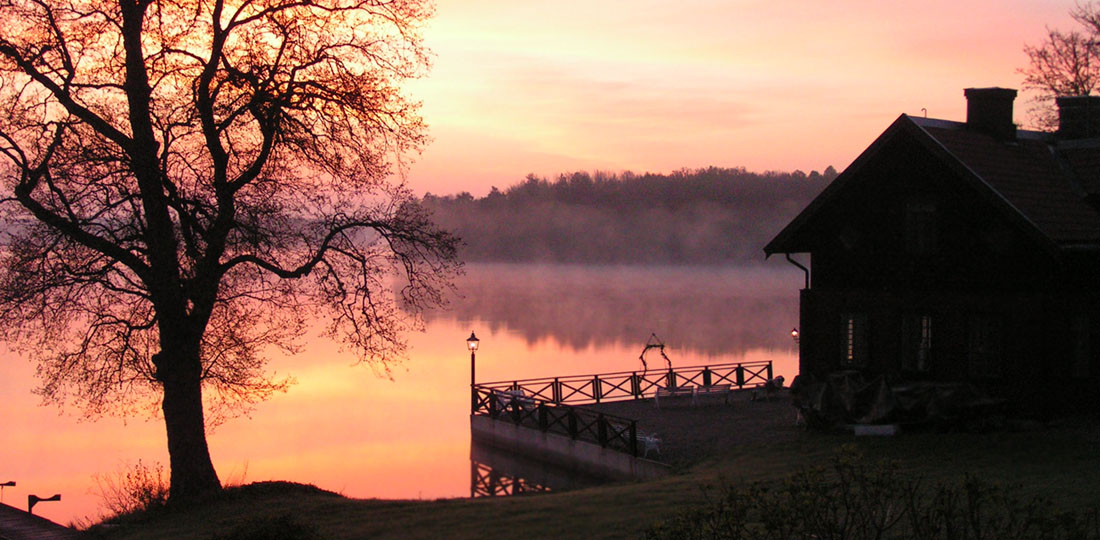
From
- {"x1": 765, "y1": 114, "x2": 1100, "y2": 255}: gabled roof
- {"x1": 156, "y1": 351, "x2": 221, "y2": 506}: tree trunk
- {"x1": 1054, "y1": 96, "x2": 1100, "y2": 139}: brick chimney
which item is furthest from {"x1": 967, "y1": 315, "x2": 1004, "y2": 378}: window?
{"x1": 156, "y1": 351, "x2": 221, "y2": 506}: tree trunk

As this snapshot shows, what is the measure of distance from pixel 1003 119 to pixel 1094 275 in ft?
17.0

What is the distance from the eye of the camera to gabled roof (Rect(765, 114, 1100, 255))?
22328 mm

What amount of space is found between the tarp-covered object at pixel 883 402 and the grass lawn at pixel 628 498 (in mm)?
590

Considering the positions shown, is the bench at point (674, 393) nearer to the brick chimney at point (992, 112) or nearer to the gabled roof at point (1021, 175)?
the gabled roof at point (1021, 175)

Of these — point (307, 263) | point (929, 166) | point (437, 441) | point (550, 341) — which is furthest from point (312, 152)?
point (550, 341)

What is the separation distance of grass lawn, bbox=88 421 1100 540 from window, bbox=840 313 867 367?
324cm

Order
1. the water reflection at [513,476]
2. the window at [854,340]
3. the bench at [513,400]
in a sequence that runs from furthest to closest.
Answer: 1. the bench at [513,400]
2. the water reflection at [513,476]
3. the window at [854,340]

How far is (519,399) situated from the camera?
32438 millimetres

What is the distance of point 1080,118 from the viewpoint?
27328mm

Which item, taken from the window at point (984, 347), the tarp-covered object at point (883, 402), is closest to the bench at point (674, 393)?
the tarp-covered object at point (883, 402)

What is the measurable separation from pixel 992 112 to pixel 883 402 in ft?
28.7

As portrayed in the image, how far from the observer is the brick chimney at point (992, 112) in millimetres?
26219

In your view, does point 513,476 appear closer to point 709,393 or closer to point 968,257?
point 709,393

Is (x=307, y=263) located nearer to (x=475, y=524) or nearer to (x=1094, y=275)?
(x=475, y=524)
